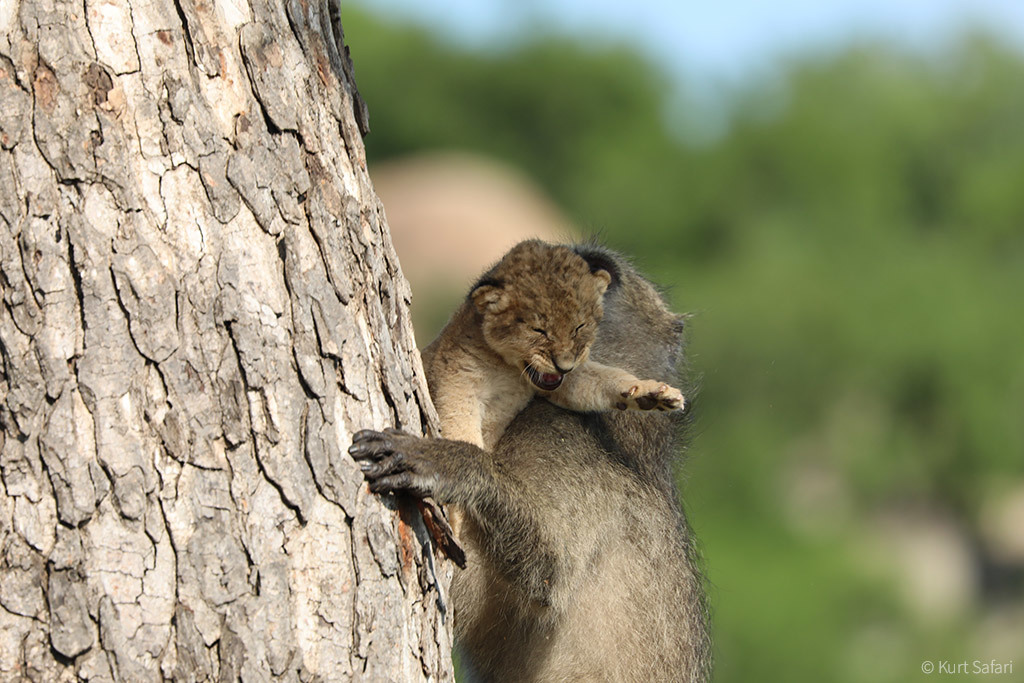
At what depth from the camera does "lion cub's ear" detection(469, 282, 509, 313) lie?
16.2 feet

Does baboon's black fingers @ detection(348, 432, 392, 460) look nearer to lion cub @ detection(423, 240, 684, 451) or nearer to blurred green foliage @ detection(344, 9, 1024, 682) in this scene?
lion cub @ detection(423, 240, 684, 451)

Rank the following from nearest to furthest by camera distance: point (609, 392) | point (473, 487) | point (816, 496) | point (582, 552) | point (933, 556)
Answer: point (473, 487)
point (609, 392)
point (582, 552)
point (816, 496)
point (933, 556)

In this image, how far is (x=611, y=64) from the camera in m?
39.3

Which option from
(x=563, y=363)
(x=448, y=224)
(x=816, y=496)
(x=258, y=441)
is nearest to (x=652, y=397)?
(x=563, y=363)

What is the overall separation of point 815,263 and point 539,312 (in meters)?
32.6

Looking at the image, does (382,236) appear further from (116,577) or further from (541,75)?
(541,75)

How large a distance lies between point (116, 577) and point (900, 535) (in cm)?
3299

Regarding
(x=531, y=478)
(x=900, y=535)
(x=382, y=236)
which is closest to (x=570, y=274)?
(x=531, y=478)

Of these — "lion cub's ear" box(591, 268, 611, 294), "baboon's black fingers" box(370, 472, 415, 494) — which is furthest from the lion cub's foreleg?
"baboon's black fingers" box(370, 472, 415, 494)

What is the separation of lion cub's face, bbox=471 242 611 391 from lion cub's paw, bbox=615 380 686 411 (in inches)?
9.2

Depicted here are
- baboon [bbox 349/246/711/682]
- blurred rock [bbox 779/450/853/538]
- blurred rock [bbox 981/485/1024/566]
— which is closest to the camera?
baboon [bbox 349/246/711/682]

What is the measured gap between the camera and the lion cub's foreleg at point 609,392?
16.1ft

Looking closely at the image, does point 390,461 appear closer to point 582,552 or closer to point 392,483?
point 392,483

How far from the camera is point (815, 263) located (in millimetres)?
36344
